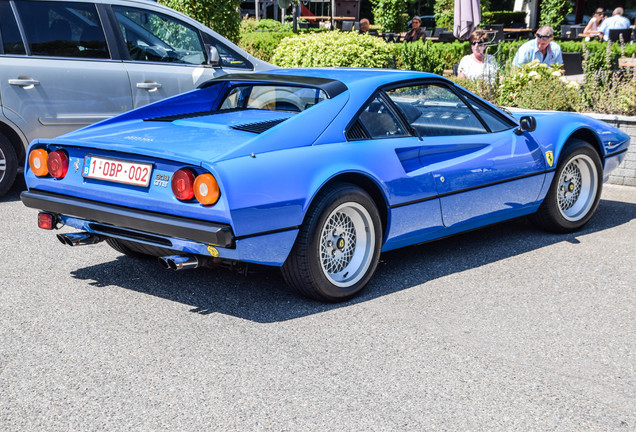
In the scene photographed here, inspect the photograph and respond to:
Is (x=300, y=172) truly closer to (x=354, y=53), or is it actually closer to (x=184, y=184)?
(x=184, y=184)

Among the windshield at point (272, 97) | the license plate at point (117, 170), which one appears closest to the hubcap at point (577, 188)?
the windshield at point (272, 97)

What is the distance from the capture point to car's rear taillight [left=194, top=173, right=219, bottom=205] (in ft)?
13.1

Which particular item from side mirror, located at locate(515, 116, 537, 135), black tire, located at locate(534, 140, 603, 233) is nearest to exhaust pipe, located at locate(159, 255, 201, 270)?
side mirror, located at locate(515, 116, 537, 135)

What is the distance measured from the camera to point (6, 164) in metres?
7.25

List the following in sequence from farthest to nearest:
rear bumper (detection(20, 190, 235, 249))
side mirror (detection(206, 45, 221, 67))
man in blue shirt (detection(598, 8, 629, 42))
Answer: man in blue shirt (detection(598, 8, 629, 42)), side mirror (detection(206, 45, 221, 67)), rear bumper (detection(20, 190, 235, 249))

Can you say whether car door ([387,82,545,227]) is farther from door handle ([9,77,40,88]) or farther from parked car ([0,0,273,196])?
door handle ([9,77,40,88])

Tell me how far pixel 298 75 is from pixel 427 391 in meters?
2.59

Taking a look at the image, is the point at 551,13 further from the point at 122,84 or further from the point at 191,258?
the point at 191,258

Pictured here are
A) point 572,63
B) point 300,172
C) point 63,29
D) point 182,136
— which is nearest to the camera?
point 300,172

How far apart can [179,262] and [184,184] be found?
422mm

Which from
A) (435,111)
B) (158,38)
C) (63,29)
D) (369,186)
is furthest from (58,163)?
(158,38)

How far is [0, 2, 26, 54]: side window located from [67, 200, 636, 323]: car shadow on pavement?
2.86 metres

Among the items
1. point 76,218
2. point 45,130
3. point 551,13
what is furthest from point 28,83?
point 551,13

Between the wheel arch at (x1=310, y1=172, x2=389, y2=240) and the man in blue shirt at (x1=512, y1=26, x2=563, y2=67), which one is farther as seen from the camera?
the man in blue shirt at (x1=512, y1=26, x2=563, y2=67)
